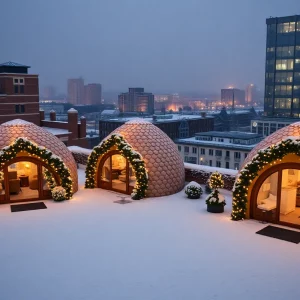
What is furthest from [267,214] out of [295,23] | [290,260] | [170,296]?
[295,23]

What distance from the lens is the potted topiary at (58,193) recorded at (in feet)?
49.1

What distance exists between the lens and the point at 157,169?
50.8ft

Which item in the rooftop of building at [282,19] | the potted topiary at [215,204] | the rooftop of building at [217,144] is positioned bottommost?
the rooftop of building at [217,144]

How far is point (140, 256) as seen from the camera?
9695mm

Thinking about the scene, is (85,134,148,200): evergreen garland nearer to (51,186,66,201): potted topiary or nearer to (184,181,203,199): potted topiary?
(184,181,203,199): potted topiary

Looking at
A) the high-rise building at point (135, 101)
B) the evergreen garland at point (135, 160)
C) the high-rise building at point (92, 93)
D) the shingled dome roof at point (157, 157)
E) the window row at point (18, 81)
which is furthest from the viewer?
the high-rise building at point (92, 93)

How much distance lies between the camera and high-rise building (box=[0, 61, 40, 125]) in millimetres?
37562

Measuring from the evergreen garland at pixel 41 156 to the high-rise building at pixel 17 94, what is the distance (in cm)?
2485

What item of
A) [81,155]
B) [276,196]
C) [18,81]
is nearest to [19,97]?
[18,81]

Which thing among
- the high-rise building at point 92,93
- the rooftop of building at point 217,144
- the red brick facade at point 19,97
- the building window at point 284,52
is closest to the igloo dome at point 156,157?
the red brick facade at point 19,97

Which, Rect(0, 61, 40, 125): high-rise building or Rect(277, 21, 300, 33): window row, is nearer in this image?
Rect(0, 61, 40, 125): high-rise building

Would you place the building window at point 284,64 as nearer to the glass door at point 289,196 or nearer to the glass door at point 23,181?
the glass door at point 289,196

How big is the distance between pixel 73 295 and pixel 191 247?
3.73 meters

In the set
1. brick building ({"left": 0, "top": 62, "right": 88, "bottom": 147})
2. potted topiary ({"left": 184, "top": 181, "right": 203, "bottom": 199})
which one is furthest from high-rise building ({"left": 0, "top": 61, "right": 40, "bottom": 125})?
potted topiary ({"left": 184, "top": 181, "right": 203, "bottom": 199})
